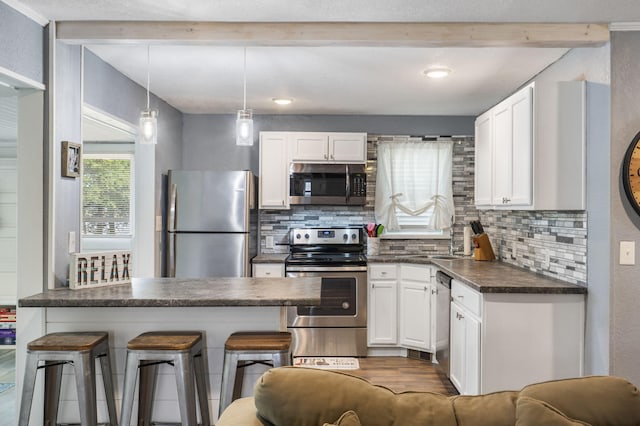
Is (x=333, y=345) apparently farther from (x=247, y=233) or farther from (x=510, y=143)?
(x=510, y=143)

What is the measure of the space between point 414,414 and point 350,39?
2027mm

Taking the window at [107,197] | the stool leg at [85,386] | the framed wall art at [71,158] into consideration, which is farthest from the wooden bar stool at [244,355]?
the window at [107,197]

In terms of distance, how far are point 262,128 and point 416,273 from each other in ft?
7.24

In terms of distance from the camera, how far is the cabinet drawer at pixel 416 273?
465 cm

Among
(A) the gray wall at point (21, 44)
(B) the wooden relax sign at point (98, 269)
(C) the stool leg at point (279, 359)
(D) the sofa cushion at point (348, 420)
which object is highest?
(A) the gray wall at point (21, 44)

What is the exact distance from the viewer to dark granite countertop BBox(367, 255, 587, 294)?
9.71ft

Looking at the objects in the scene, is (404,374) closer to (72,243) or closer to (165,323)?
(165,323)

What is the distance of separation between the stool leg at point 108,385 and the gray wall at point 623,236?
2662mm

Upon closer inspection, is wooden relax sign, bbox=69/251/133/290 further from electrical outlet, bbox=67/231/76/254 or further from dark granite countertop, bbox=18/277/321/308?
electrical outlet, bbox=67/231/76/254

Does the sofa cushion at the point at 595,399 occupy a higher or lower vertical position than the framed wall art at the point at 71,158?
lower

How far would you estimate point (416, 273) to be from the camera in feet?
15.5

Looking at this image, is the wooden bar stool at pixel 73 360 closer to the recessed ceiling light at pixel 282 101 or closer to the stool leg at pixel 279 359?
the stool leg at pixel 279 359

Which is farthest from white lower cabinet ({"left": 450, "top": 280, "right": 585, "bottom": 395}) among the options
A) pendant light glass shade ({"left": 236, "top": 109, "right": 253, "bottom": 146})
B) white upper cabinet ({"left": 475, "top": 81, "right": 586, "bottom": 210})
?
pendant light glass shade ({"left": 236, "top": 109, "right": 253, "bottom": 146})

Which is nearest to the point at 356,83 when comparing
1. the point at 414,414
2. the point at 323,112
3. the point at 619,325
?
the point at 323,112
